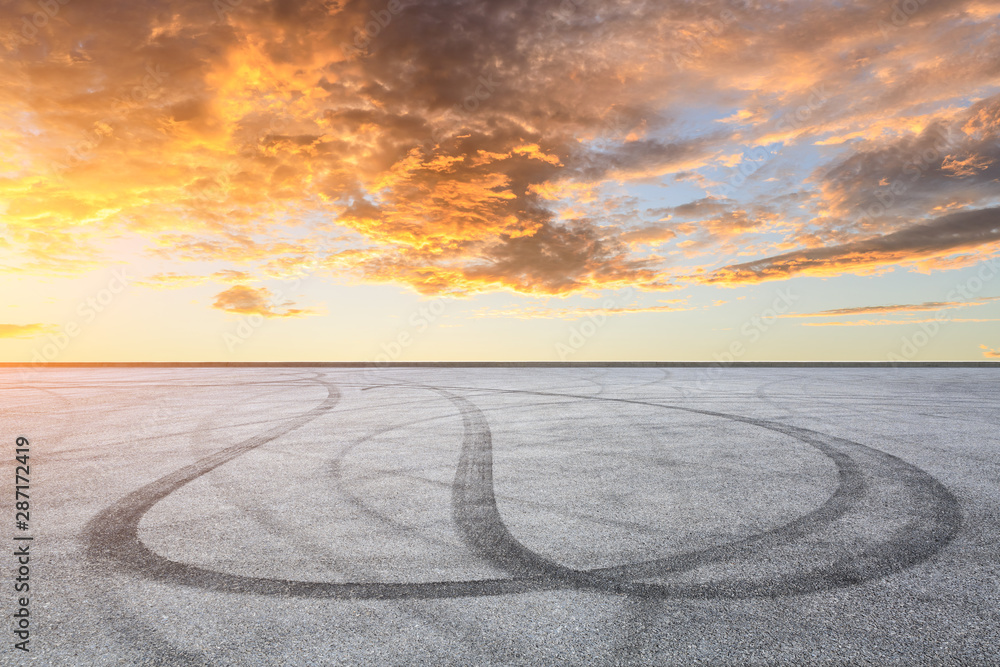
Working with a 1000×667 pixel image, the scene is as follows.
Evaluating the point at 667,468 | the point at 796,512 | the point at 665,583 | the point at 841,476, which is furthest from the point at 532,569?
the point at 841,476

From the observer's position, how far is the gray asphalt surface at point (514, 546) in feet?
10.7

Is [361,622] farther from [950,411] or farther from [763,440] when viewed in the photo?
[950,411]

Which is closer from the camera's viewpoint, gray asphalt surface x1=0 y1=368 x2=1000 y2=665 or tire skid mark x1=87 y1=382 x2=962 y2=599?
gray asphalt surface x1=0 y1=368 x2=1000 y2=665

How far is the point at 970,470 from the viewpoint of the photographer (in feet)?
23.9

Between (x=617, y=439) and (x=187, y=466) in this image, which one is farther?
(x=617, y=439)

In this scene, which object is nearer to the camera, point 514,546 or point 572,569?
point 572,569

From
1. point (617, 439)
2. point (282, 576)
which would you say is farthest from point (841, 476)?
point (282, 576)

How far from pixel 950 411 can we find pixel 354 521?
14.6 metres

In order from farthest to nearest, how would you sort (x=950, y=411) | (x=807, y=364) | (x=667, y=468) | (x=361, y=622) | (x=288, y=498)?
(x=807, y=364)
(x=950, y=411)
(x=667, y=468)
(x=288, y=498)
(x=361, y=622)

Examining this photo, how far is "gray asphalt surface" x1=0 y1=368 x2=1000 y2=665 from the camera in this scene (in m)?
3.27

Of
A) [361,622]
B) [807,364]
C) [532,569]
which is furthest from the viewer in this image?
[807,364]

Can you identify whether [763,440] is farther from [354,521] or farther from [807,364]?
[807,364]

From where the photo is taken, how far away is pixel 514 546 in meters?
4.73

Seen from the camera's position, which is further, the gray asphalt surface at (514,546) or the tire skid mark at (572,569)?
the tire skid mark at (572,569)
